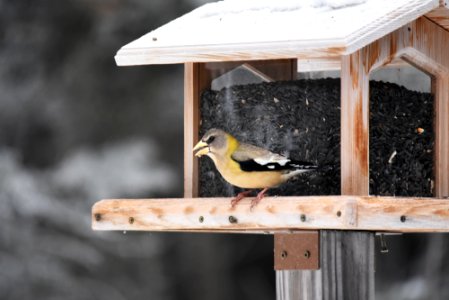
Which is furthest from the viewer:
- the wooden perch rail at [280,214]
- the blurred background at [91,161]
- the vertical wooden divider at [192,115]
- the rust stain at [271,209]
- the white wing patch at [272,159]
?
the blurred background at [91,161]

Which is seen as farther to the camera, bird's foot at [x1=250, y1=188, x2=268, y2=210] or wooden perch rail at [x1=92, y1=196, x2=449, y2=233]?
bird's foot at [x1=250, y1=188, x2=268, y2=210]

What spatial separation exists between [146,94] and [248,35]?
15.9 ft

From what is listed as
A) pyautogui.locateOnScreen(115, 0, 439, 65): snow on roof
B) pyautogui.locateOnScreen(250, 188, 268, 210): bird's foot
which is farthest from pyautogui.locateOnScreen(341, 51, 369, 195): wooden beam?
pyautogui.locateOnScreen(250, 188, 268, 210): bird's foot

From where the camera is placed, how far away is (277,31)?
28.5 ft

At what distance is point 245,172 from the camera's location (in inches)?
345

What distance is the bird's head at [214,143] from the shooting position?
8.91m

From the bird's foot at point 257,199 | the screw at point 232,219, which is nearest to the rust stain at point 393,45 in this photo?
the bird's foot at point 257,199

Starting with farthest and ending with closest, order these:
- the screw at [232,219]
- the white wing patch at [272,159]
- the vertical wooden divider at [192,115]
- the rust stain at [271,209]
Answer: the vertical wooden divider at [192,115]
the white wing patch at [272,159]
the screw at [232,219]
the rust stain at [271,209]

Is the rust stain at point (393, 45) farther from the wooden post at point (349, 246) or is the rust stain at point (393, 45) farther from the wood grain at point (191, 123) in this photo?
the wood grain at point (191, 123)

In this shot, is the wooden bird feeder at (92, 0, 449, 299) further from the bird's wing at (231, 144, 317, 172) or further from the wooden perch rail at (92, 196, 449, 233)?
the bird's wing at (231, 144, 317, 172)

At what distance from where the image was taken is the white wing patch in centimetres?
877

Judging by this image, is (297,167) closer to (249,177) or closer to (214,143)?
(249,177)

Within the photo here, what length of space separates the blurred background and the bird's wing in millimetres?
4333

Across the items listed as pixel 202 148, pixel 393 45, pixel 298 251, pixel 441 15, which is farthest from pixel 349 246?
pixel 441 15
